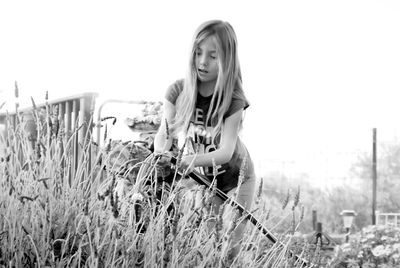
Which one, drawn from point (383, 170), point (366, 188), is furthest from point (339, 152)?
point (383, 170)

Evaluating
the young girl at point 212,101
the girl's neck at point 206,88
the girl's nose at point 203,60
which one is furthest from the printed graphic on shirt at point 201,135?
the girl's nose at point 203,60

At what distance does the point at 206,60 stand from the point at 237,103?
0.25m

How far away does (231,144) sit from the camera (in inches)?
107

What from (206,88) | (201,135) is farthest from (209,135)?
(206,88)

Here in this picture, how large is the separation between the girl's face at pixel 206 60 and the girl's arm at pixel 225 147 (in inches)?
8.9

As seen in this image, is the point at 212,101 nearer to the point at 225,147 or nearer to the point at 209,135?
the point at 209,135

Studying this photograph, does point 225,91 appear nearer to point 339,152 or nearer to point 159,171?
point 159,171

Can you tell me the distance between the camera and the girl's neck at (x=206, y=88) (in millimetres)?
3035

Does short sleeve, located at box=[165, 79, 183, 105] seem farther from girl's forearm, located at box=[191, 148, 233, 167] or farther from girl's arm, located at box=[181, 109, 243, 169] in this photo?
girl's forearm, located at box=[191, 148, 233, 167]

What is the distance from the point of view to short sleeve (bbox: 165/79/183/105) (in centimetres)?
304

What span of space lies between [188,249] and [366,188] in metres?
12.8

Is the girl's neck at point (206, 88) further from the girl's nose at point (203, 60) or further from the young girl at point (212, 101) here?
the girl's nose at point (203, 60)

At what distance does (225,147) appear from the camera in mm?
2674

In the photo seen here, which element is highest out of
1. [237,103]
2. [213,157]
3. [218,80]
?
[218,80]
